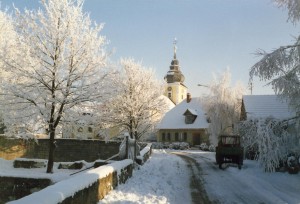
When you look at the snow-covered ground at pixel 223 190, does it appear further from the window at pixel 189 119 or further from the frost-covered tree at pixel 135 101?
Result: the window at pixel 189 119

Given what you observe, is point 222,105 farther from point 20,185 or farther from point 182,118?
point 20,185

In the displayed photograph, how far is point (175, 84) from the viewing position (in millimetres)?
80438

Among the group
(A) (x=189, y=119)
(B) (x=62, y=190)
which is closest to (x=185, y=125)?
(A) (x=189, y=119)

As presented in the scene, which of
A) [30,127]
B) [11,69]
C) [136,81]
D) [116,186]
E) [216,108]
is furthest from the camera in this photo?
[216,108]

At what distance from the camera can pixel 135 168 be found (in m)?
16.5

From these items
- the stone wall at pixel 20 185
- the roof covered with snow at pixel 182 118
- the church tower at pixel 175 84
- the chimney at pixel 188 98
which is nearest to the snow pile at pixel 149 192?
the stone wall at pixel 20 185

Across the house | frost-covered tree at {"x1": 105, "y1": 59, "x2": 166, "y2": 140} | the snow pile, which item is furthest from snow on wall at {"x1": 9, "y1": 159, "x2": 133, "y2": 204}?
the house

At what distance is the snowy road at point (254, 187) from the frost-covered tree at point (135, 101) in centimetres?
1399

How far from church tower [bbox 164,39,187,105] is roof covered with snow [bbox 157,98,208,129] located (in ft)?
66.3

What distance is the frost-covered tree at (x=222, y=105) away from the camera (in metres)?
38.2

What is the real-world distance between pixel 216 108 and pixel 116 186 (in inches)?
1150

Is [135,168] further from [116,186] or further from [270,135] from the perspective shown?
[270,135]

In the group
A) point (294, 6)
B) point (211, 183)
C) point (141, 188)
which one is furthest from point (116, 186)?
point (294, 6)

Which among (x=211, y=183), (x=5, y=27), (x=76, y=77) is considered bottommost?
(x=211, y=183)
